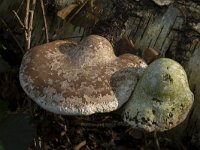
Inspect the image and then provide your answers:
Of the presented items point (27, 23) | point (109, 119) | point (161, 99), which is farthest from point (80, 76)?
point (27, 23)

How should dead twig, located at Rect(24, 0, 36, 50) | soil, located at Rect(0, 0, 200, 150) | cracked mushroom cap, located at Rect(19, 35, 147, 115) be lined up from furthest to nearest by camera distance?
dead twig, located at Rect(24, 0, 36, 50) → soil, located at Rect(0, 0, 200, 150) → cracked mushroom cap, located at Rect(19, 35, 147, 115)

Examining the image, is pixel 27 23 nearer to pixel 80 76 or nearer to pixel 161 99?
pixel 80 76

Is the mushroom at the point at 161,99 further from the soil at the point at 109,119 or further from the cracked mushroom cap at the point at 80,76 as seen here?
the soil at the point at 109,119

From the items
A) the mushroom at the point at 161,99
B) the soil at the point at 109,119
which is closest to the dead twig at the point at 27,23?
the soil at the point at 109,119

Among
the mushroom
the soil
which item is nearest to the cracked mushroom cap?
the mushroom

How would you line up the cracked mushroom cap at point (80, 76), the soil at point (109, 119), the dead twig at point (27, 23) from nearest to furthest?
the cracked mushroom cap at point (80, 76), the soil at point (109, 119), the dead twig at point (27, 23)

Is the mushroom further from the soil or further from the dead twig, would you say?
the dead twig
